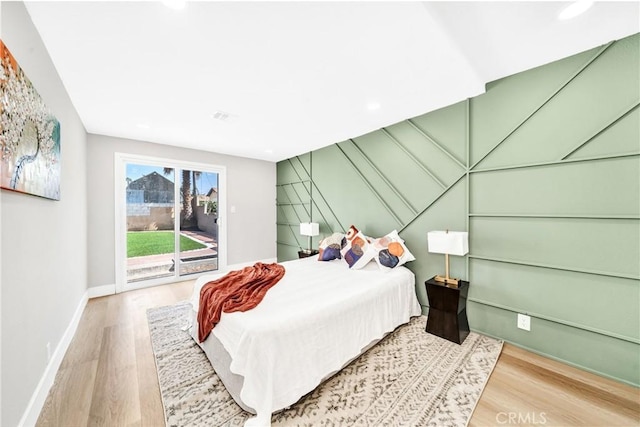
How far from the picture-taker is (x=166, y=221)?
4.23 meters

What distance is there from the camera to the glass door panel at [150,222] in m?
3.96

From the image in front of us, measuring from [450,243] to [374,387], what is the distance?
1411 mm

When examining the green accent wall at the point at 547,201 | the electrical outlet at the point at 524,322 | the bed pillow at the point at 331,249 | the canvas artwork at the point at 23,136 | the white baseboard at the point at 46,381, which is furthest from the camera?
the bed pillow at the point at 331,249

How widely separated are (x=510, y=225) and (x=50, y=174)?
3822 mm

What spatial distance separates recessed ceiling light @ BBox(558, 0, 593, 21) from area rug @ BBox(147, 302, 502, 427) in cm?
256

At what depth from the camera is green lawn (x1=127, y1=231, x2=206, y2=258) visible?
3982 millimetres

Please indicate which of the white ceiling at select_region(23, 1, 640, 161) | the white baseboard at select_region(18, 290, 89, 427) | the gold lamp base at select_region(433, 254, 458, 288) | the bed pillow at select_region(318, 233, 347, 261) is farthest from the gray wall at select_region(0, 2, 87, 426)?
the gold lamp base at select_region(433, 254, 458, 288)

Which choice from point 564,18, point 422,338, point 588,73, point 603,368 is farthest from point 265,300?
point 588,73

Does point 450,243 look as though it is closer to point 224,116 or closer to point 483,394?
point 483,394

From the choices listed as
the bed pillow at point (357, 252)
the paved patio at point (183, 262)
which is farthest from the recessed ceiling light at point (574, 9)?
the paved patio at point (183, 262)

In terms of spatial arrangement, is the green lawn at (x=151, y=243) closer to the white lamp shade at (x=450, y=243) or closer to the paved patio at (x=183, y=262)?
the paved patio at (x=183, y=262)

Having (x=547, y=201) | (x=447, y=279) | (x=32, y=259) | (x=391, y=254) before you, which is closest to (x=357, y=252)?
(x=391, y=254)

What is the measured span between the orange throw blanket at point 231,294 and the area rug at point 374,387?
344 millimetres

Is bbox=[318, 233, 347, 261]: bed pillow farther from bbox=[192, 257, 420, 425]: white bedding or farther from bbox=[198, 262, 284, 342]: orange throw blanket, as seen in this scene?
bbox=[198, 262, 284, 342]: orange throw blanket
